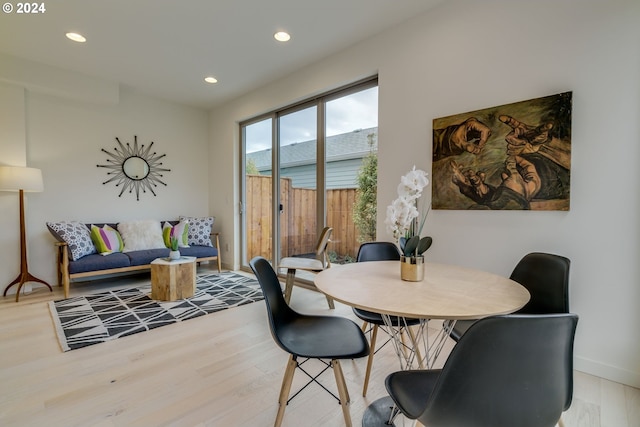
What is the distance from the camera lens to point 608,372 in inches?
72.8

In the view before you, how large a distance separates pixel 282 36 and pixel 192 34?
904 millimetres

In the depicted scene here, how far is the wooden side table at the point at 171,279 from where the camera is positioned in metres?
3.27

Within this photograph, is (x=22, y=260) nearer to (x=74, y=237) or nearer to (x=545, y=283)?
(x=74, y=237)

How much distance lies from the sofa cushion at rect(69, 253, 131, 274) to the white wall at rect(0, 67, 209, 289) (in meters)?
0.85

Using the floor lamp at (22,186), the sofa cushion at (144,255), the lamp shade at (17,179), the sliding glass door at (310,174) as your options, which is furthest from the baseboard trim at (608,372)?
the lamp shade at (17,179)

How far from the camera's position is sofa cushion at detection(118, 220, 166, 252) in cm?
416

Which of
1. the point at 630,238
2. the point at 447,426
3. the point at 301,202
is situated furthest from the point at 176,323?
the point at 630,238

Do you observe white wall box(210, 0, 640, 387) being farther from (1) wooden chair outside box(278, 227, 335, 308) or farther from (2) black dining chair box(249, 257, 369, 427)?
(2) black dining chair box(249, 257, 369, 427)

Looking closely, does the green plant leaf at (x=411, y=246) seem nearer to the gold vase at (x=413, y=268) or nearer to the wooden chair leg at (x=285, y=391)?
the gold vase at (x=413, y=268)

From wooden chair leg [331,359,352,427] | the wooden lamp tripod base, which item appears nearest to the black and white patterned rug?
the wooden lamp tripod base

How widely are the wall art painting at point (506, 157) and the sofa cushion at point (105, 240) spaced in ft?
13.2

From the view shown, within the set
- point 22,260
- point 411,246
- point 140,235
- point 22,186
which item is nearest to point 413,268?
point 411,246

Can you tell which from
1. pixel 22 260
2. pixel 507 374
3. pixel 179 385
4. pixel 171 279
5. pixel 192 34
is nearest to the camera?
pixel 507 374

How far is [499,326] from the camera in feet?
2.45
